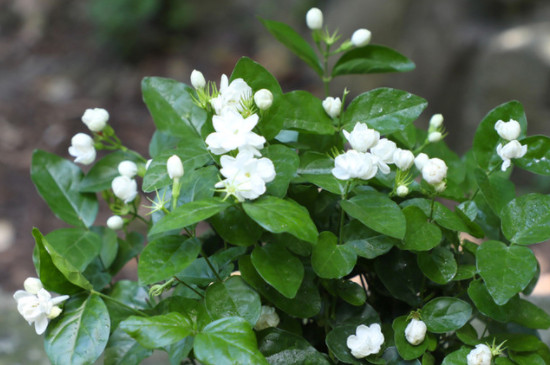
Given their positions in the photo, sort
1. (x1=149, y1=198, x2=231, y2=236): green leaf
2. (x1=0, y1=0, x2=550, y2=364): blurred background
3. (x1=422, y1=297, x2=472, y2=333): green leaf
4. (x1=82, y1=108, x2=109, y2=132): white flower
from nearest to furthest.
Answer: (x1=149, y1=198, x2=231, y2=236): green leaf → (x1=422, y1=297, x2=472, y2=333): green leaf → (x1=82, y1=108, x2=109, y2=132): white flower → (x1=0, y1=0, x2=550, y2=364): blurred background

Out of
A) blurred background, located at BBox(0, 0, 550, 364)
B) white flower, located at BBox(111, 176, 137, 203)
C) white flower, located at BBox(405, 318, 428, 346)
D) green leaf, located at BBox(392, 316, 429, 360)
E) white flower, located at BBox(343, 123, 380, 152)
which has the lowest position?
blurred background, located at BBox(0, 0, 550, 364)

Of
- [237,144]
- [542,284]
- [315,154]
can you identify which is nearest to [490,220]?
[315,154]

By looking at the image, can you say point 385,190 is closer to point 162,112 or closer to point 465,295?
point 465,295

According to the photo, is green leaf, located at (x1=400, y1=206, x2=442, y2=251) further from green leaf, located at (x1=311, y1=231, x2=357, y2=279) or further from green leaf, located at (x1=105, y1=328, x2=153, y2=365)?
green leaf, located at (x1=105, y1=328, x2=153, y2=365)

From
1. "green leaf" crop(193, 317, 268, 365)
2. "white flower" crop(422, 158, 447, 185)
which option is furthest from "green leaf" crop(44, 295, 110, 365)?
"white flower" crop(422, 158, 447, 185)

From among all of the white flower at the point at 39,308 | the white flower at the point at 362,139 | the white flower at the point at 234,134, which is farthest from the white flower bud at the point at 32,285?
the white flower at the point at 362,139

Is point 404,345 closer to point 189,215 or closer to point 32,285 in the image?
point 189,215

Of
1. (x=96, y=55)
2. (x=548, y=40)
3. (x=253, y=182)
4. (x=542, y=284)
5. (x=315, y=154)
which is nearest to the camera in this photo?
(x=253, y=182)

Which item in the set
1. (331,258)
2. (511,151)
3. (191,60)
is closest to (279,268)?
(331,258)
